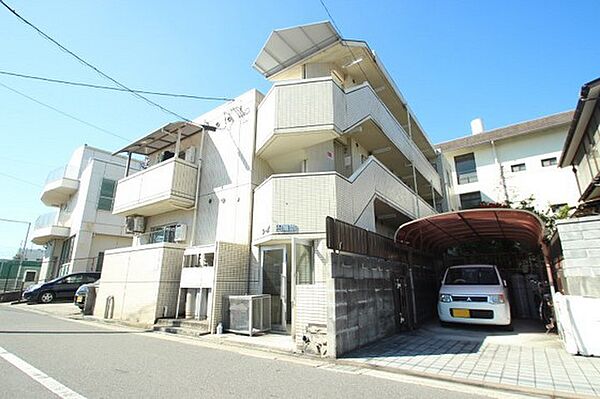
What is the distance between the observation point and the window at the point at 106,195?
2084 cm

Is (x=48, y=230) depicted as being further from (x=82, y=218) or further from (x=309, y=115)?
(x=309, y=115)

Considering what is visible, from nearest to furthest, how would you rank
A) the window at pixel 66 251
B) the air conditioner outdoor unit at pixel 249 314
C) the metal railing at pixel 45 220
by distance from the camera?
the air conditioner outdoor unit at pixel 249 314 < the window at pixel 66 251 < the metal railing at pixel 45 220

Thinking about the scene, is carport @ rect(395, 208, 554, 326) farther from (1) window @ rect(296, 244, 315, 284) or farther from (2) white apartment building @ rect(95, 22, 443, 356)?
(1) window @ rect(296, 244, 315, 284)

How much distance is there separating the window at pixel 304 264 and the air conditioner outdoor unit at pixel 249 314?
1.11 metres

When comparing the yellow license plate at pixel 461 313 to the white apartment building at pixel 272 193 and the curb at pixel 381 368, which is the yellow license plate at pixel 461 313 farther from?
the curb at pixel 381 368

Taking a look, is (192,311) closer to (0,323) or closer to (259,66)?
(0,323)

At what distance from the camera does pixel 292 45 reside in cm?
1110

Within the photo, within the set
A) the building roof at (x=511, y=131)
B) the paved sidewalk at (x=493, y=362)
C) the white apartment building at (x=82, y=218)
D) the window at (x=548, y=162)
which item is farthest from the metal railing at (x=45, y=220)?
the window at (x=548, y=162)

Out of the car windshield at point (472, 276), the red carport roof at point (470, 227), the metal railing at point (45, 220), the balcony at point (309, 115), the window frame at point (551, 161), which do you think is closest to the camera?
the red carport roof at point (470, 227)

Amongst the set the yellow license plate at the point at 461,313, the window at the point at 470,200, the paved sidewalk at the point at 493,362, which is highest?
the window at the point at 470,200

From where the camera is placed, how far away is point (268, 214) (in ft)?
28.5

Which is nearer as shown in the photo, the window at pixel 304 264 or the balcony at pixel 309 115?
the window at pixel 304 264

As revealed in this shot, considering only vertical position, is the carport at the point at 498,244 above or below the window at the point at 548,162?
below

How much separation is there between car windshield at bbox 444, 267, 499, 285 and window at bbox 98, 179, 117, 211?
21.3 metres
